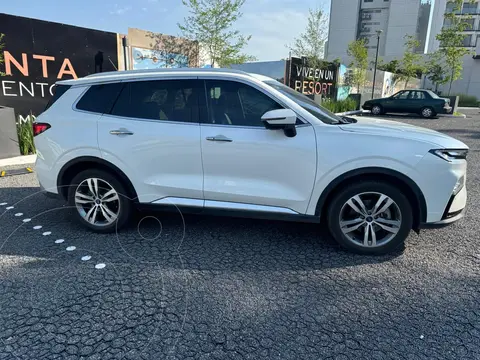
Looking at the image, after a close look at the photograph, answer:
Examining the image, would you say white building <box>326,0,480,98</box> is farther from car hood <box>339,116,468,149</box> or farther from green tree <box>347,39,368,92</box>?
car hood <box>339,116,468,149</box>

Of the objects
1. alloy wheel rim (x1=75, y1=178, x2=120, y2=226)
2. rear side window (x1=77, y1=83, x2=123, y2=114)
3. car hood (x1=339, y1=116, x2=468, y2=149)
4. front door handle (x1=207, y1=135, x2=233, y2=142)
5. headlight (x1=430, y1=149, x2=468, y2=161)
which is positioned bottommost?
alloy wheel rim (x1=75, y1=178, x2=120, y2=226)

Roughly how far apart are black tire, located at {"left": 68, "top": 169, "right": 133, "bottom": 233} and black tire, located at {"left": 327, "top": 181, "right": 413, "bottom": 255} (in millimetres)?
2203

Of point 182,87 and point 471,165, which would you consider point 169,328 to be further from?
point 471,165

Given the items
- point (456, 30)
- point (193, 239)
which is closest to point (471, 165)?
point (193, 239)

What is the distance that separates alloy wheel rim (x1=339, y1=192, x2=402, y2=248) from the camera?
10.6 ft

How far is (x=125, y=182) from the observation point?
146 inches

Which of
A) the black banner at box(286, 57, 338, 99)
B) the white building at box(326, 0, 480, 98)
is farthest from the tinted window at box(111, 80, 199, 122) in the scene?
Result: the white building at box(326, 0, 480, 98)

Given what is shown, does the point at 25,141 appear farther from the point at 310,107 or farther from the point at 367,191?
the point at 367,191

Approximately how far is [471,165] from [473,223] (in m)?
4.02

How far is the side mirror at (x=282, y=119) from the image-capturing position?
10.2 ft

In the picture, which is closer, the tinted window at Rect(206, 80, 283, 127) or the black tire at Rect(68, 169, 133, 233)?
the tinted window at Rect(206, 80, 283, 127)

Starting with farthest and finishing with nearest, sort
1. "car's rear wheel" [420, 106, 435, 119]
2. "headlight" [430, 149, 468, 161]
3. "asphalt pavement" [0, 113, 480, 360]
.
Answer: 1. "car's rear wheel" [420, 106, 435, 119]
2. "headlight" [430, 149, 468, 161]
3. "asphalt pavement" [0, 113, 480, 360]

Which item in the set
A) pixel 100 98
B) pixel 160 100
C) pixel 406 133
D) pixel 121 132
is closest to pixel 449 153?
pixel 406 133

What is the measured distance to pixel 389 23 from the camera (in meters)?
62.9
